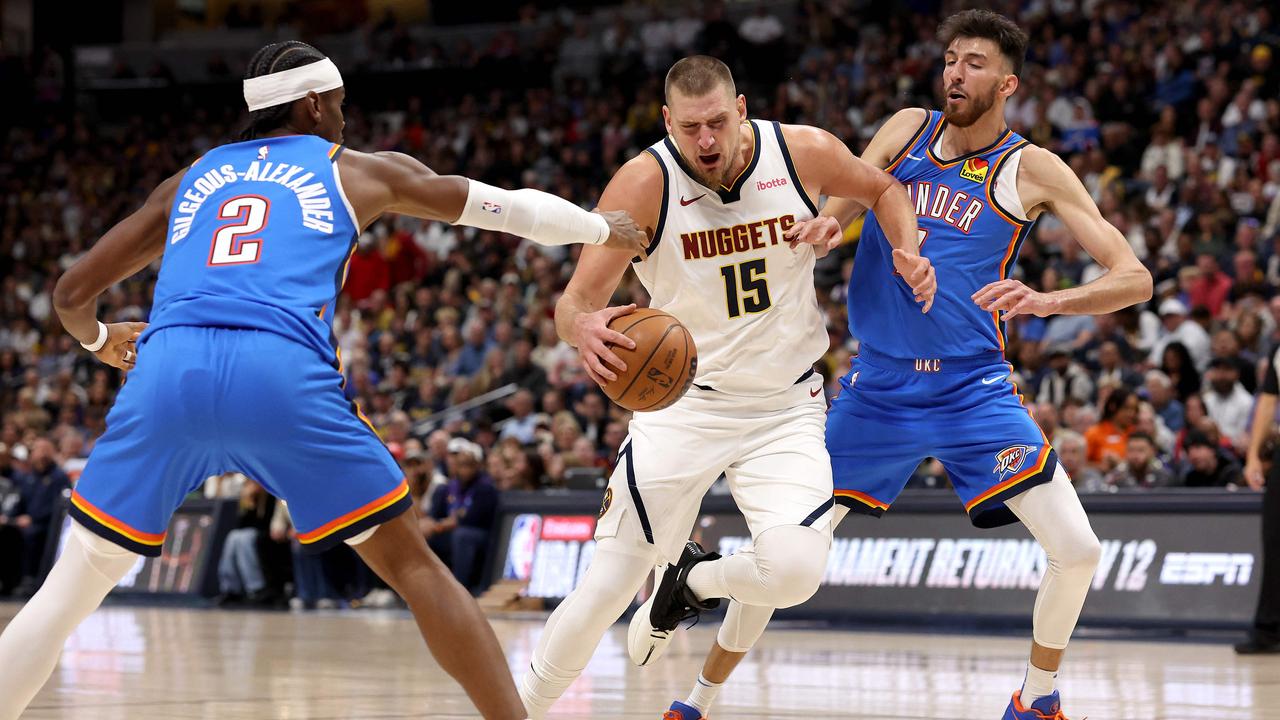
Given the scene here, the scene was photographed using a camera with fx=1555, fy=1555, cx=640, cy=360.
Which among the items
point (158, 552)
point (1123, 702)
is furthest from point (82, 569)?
point (1123, 702)

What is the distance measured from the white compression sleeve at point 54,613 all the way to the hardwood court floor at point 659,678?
2.46 meters

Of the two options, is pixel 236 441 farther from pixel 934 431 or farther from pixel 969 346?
pixel 969 346

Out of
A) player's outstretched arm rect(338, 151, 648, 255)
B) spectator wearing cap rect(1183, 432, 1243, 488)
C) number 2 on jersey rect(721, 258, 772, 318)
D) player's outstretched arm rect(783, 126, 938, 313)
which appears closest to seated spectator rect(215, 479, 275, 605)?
spectator wearing cap rect(1183, 432, 1243, 488)

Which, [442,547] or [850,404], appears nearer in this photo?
[850,404]

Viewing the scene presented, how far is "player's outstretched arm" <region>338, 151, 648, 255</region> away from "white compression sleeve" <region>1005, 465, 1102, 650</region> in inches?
78.5

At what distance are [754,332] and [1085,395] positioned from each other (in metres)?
8.53

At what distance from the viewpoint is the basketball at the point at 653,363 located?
5.03m

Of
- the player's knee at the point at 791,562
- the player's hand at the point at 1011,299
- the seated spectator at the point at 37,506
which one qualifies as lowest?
the seated spectator at the point at 37,506

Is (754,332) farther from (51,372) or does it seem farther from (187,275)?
(51,372)

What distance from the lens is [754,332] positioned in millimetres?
5555

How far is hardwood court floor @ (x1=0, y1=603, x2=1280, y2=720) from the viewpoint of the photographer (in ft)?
22.2

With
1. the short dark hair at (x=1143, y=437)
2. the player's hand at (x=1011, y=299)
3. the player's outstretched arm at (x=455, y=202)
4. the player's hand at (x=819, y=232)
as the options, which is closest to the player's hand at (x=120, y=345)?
the player's outstretched arm at (x=455, y=202)

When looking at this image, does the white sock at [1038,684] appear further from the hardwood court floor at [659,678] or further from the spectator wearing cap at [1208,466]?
the spectator wearing cap at [1208,466]

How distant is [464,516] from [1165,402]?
6.32m
